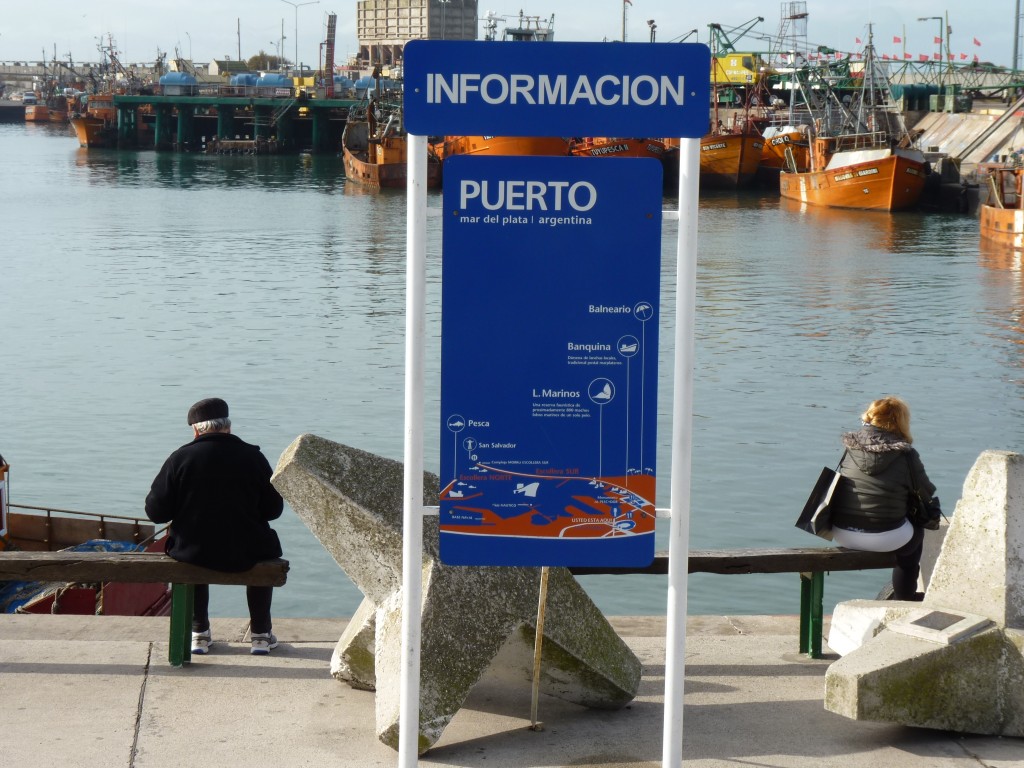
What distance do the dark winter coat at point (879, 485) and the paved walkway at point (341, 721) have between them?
0.63 meters

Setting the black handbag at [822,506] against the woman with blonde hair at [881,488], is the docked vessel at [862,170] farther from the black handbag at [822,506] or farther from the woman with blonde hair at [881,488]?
the black handbag at [822,506]

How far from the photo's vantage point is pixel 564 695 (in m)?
4.98

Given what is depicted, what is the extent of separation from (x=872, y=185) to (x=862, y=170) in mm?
703

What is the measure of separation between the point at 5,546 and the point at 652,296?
7296 millimetres

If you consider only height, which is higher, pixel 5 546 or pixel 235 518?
A: pixel 235 518

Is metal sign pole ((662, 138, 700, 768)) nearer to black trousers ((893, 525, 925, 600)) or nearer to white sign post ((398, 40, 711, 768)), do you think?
white sign post ((398, 40, 711, 768))

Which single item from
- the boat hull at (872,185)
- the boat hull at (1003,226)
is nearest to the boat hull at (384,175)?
the boat hull at (872,185)

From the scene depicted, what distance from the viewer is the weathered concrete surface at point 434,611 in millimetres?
4625

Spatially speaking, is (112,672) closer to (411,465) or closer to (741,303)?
(411,465)

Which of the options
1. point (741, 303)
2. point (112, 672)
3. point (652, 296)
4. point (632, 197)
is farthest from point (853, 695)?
point (741, 303)

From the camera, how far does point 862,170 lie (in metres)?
51.8

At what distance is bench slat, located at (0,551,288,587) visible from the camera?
523cm

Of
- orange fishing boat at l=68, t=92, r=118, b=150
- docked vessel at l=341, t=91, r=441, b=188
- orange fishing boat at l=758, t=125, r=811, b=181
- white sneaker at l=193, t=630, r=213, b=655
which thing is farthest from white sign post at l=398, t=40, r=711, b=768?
orange fishing boat at l=68, t=92, r=118, b=150

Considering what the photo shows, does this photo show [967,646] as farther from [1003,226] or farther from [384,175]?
[384,175]
